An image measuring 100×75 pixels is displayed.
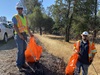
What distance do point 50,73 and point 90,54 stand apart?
1646 mm

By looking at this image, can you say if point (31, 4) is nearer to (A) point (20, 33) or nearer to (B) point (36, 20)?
(B) point (36, 20)

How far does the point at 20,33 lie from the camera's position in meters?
7.44

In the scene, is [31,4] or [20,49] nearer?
[20,49]

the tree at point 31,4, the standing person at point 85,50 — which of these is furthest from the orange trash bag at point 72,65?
the tree at point 31,4

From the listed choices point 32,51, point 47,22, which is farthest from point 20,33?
point 47,22

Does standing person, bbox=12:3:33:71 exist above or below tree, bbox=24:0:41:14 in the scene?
below

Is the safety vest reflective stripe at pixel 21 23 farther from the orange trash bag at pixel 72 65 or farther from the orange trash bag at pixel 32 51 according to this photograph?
the orange trash bag at pixel 72 65

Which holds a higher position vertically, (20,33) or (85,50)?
(20,33)

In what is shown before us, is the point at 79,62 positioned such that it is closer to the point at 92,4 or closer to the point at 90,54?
the point at 90,54

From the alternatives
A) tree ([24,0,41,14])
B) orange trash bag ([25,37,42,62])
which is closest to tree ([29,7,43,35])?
tree ([24,0,41,14])

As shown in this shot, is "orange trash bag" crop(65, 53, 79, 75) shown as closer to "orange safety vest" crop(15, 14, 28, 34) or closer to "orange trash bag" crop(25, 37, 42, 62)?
"orange trash bag" crop(25, 37, 42, 62)

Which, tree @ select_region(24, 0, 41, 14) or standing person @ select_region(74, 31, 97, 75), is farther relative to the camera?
tree @ select_region(24, 0, 41, 14)

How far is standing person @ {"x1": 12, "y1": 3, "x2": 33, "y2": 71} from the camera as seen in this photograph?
7281 mm

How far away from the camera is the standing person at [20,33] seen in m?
7.28
